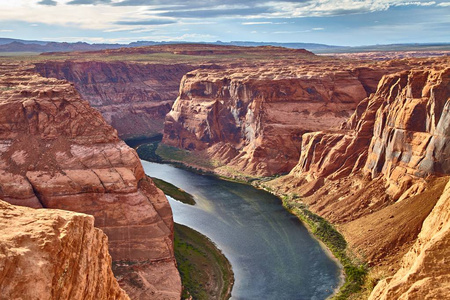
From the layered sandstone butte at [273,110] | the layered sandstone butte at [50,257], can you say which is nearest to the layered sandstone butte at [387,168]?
the layered sandstone butte at [273,110]

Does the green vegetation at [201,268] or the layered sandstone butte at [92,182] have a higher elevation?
the layered sandstone butte at [92,182]

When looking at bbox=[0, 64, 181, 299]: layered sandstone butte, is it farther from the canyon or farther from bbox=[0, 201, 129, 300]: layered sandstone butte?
bbox=[0, 201, 129, 300]: layered sandstone butte

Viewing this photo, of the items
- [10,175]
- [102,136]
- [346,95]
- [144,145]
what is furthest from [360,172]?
[144,145]

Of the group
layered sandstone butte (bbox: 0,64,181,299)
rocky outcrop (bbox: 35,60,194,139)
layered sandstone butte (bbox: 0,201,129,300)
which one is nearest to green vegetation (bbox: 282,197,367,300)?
layered sandstone butte (bbox: 0,64,181,299)

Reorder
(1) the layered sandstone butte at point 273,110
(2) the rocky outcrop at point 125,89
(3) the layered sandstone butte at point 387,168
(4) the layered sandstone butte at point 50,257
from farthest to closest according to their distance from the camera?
(2) the rocky outcrop at point 125,89
(1) the layered sandstone butte at point 273,110
(3) the layered sandstone butte at point 387,168
(4) the layered sandstone butte at point 50,257

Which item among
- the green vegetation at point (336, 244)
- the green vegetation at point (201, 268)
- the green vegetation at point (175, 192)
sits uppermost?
the green vegetation at point (336, 244)

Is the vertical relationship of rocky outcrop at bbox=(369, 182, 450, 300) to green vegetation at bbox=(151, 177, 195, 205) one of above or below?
above

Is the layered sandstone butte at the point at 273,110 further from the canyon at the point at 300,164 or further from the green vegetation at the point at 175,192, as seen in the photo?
the green vegetation at the point at 175,192
